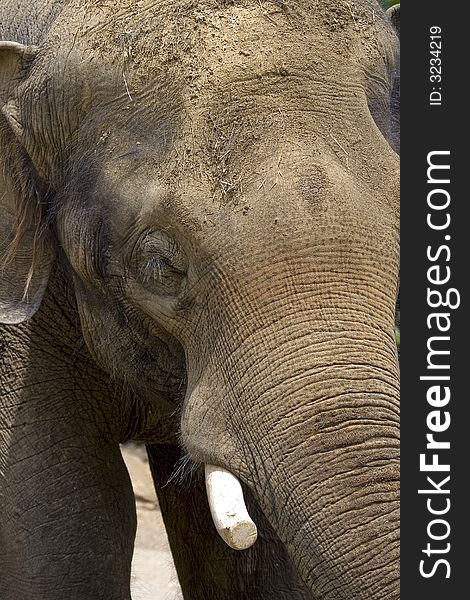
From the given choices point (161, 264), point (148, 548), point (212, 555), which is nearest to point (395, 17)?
point (161, 264)

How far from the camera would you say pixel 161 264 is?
4.21m

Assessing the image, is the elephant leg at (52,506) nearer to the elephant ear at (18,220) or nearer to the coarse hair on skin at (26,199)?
the elephant ear at (18,220)

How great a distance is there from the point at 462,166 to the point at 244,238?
1.70 ft

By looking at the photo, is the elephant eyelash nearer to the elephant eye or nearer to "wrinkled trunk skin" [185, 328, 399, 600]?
the elephant eye

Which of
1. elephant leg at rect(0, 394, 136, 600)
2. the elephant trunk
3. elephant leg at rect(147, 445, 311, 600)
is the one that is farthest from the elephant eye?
elephant leg at rect(147, 445, 311, 600)

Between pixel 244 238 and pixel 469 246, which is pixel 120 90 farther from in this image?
pixel 469 246

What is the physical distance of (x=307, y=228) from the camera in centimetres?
395

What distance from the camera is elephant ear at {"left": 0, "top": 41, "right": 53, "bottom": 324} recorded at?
463cm

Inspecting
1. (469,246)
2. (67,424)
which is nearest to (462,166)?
(469,246)

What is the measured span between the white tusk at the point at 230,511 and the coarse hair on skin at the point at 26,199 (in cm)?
92

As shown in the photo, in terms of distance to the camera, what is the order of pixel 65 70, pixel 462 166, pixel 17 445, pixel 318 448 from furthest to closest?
pixel 17 445 → pixel 65 70 → pixel 462 166 → pixel 318 448

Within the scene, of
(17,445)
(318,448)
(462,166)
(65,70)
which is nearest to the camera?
(318,448)

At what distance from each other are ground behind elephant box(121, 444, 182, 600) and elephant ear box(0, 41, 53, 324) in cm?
228

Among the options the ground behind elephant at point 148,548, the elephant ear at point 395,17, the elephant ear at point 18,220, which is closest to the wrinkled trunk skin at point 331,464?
the elephant ear at point 18,220
